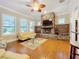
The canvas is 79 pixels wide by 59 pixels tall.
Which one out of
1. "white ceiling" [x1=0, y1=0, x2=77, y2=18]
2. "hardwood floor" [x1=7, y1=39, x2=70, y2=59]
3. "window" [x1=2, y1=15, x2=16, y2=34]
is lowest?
"hardwood floor" [x1=7, y1=39, x2=70, y2=59]

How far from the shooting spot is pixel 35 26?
10383 millimetres

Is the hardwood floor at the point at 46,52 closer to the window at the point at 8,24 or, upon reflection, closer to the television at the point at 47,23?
the window at the point at 8,24

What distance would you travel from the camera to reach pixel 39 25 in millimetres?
10211

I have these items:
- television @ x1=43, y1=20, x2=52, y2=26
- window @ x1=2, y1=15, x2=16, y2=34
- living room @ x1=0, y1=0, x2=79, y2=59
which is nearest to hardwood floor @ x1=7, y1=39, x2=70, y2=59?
living room @ x1=0, y1=0, x2=79, y2=59

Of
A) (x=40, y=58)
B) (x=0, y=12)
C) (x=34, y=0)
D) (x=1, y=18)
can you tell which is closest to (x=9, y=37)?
(x=1, y=18)

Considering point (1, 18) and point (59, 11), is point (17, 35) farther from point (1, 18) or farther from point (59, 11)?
point (59, 11)

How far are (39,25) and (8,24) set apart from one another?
472 centimetres

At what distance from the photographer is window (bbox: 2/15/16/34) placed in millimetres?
5630

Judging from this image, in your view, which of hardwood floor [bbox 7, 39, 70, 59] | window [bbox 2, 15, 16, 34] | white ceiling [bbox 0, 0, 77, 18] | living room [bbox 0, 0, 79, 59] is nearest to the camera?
hardwood floor [bbox 7, 39, 70, 59]

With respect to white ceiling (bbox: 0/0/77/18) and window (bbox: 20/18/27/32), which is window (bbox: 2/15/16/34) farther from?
window (bbox: 20/18/27/32)

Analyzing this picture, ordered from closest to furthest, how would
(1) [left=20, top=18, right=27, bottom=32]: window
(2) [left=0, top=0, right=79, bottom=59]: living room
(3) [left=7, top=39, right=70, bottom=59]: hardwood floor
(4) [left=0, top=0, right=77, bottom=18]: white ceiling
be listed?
(3) [left=7, top=39, right=70, bottom=59]: hardwood floor < (2) [left=0, top=0, right=79, bottom=59]: living room < (4) [left=0, top=0, right=77, bottom=18]: white ceiling < (1) [left=20, top=18, right=27, bottom=32]: window

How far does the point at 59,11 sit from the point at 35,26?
11.9 ft

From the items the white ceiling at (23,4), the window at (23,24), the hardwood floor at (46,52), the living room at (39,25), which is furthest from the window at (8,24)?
the hardwood floor at (46,52)

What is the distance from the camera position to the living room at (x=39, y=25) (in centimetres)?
448
